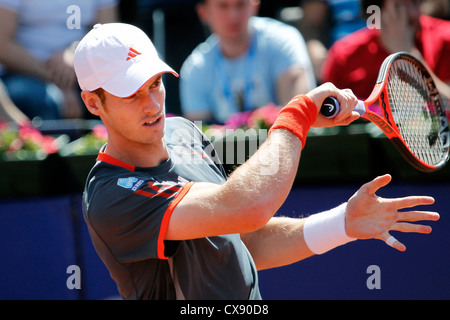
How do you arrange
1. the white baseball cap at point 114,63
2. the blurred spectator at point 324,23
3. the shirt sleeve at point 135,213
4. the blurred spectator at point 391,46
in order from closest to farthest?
the shirt sleeve at point 135,213 → the white baseball cap at point 114,63 → the blurred spectator at point 391,46 → the blurred spectator at point 324,23

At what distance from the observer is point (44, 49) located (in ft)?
18.0

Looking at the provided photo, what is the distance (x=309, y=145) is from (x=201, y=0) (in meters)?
3.04

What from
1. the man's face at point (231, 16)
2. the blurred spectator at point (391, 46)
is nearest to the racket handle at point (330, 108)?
the blurred spectator at point (391, 46)

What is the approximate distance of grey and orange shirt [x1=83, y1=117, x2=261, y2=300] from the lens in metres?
2.20

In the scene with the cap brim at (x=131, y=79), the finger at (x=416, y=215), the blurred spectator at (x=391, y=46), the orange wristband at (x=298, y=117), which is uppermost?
the blurred spectator at (x=391, y=46)

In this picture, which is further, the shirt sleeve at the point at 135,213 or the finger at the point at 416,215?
the finger at the point at 416,215

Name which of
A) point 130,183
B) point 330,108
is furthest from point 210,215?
point 330,108

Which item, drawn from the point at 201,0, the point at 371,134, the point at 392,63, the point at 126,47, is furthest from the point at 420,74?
the point at 201,0

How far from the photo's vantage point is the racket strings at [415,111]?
268 centimetres

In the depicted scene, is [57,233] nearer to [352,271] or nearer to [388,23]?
[352,271]

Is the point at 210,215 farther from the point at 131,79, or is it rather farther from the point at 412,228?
the point at 412,228

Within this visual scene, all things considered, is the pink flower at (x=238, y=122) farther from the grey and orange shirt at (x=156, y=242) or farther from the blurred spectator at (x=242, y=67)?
the grey and orange shirt at (x=156, y=242)

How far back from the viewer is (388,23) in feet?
14.6

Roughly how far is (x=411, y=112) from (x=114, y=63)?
4.27ft
